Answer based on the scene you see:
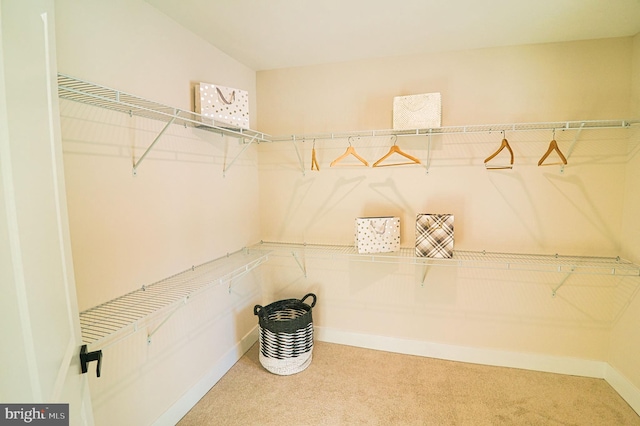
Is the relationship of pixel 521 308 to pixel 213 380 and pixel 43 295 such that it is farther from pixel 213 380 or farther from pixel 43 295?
pixel 43 295

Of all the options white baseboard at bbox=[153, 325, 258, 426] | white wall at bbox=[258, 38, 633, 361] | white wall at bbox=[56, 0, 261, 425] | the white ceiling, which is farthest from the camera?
white wall at bbox=[258, 38, 633, 361]

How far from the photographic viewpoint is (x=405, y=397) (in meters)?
1.83

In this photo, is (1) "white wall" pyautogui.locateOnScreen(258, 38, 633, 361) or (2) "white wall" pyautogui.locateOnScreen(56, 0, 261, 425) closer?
(2) "white wall" pyautogui.locateOnScreen(56, 0, 261, 425)

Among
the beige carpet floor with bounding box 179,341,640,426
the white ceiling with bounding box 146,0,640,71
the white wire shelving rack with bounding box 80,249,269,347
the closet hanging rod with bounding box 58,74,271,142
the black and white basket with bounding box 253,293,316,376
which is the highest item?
the white ceiling with bounding box 146,0,640,71

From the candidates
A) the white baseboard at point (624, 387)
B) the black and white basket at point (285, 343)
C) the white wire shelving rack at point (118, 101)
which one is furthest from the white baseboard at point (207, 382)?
the white baseboard at point (624, 387)

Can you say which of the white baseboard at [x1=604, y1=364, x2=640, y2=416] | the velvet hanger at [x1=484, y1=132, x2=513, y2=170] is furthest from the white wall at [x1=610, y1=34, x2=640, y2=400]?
the velvet hanger at [x1=484, y1=132, x2=513, y2=170]

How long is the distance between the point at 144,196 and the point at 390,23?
5.42 ft

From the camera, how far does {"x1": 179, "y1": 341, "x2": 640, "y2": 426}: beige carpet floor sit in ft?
5.46

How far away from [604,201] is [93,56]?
2920 mm

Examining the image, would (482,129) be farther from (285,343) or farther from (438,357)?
(285,343)

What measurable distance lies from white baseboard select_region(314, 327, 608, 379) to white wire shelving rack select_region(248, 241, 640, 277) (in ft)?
2.09

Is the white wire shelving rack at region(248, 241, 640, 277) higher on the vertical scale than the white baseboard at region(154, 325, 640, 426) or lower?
higher

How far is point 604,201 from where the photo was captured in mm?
1884

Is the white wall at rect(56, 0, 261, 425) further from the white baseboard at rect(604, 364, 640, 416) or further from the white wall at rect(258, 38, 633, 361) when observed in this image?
the white baseboard at rect(604, 364, 640, 416)
